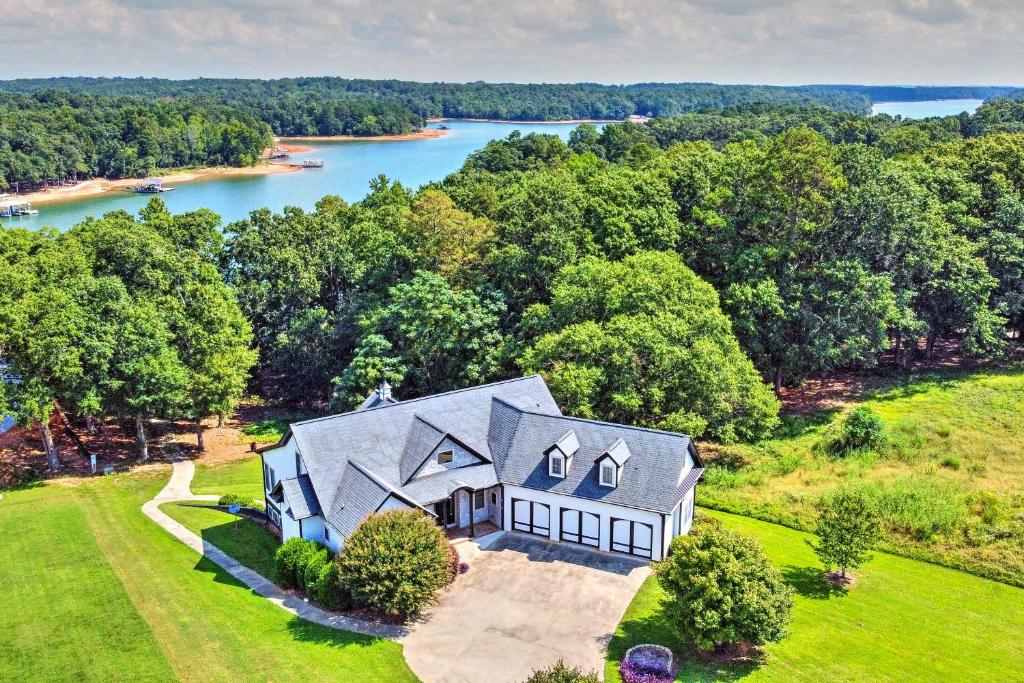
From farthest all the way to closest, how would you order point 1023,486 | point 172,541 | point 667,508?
point 1023,486
point 172,541
point 667,508

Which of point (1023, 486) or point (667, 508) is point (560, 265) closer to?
point (667, 508)

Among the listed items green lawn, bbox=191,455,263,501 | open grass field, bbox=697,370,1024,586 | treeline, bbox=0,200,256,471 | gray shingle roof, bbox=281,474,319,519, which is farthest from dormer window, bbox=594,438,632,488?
treeline, bbox=0,200,256,471

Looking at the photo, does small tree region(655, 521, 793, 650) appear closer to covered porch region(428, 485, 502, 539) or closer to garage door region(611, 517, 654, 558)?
garage door region(611, 517, 654, 558)

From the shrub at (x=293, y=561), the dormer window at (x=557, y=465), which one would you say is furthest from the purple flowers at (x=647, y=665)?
the shrub at (x=293, y=561)

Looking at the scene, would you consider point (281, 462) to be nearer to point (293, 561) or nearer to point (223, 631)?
point (293, 561)

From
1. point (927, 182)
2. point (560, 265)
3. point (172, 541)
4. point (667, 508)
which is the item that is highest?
point (927, 182)

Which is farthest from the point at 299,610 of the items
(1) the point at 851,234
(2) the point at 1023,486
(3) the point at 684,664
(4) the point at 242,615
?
(1) the point at 851,234
